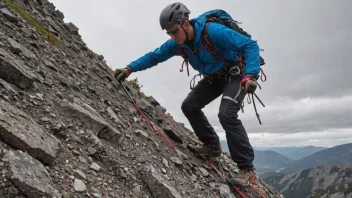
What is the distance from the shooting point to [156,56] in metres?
10.5

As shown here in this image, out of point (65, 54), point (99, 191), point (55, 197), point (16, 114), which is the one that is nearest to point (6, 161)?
point (55, 197)

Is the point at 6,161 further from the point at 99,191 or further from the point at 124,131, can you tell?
the point at 124,131

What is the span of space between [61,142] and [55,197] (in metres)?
1.66

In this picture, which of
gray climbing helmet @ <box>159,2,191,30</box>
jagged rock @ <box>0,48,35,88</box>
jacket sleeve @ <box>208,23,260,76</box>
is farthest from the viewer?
gray climbing helmet @ <box>159,2,191,30</box>

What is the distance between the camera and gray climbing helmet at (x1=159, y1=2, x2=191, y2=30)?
27.5ft

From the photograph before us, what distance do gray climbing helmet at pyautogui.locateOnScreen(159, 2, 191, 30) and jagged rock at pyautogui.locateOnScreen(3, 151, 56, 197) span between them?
5.43m

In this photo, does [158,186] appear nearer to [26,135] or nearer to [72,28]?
[26,135]

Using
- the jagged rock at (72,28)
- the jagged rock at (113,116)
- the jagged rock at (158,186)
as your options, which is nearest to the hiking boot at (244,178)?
the jagged rock at (158,186)

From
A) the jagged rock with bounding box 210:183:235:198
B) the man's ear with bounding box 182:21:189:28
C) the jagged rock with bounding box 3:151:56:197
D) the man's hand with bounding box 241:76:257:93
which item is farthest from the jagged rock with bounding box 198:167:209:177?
the jagged rock with bounding box 3:151:56:197

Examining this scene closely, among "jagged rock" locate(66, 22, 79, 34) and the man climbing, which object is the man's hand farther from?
"jagged rock" locate(66, 22, 79, 34)

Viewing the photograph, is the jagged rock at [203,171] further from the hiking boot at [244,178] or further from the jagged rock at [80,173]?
the jagged rock at [80,173]

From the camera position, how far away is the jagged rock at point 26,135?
15.1ft

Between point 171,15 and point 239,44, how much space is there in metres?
2.22

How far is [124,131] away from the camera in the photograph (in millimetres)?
8359
